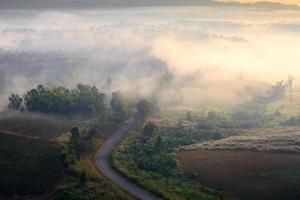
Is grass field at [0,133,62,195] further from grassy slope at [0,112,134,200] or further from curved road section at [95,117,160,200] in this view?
curved road section at [95,117,160,200]

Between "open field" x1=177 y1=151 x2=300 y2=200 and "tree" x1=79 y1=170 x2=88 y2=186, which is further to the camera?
"tree" x1=79 y1=170 x2=88 y2=186

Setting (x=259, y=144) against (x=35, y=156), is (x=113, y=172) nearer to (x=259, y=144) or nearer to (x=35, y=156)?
(x=35, y=156)

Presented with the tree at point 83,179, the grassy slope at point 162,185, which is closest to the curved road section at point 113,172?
the grassy slope at point 162,185

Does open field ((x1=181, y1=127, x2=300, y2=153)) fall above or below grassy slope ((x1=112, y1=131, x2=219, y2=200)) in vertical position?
above

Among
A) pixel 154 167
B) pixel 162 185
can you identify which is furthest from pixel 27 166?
pixel 162 185

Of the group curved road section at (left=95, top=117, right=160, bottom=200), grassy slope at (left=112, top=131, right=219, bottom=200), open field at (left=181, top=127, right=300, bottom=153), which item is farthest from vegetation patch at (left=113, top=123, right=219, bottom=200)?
open field at (left=181, top=127, right=300, bottom=153)

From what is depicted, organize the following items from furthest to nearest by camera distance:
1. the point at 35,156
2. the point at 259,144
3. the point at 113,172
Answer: the point at 259,144 < the point at 35,156 < the point at 113,172
